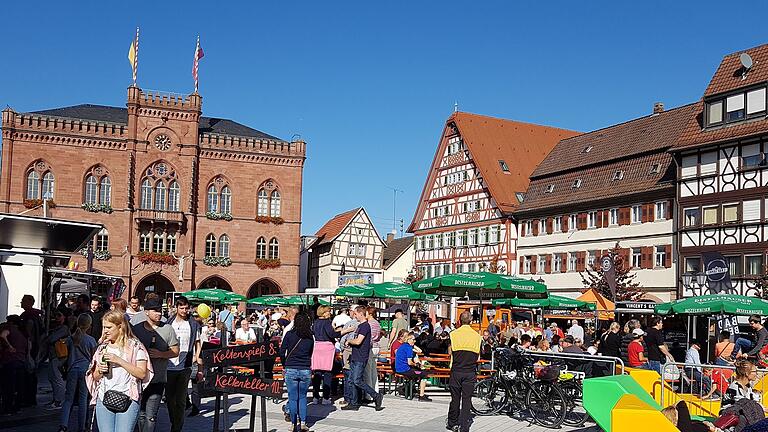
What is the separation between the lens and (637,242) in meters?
42.3

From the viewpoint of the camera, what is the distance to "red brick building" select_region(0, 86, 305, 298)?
53.0 metres

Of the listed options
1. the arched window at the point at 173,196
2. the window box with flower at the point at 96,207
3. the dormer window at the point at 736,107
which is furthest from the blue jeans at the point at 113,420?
the arched window at the point at 173,196

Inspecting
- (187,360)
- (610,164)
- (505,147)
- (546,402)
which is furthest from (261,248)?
(187,360)

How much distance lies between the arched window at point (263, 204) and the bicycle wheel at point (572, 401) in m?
45.6

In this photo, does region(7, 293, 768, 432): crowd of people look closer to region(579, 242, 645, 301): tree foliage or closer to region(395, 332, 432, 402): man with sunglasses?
region(395, 332, 432, 402): man with sunglasses

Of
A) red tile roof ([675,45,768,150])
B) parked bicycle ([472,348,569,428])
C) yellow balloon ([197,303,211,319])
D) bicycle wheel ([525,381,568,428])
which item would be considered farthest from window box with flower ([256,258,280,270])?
bicycle wheel ([525,381,568,428])

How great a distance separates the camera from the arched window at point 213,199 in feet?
185

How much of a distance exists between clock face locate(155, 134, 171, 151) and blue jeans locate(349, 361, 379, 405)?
43194mm

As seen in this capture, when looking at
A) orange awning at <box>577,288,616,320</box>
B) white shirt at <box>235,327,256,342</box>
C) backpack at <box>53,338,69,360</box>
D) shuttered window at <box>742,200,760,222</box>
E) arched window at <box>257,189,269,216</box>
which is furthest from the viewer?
arched window at <box>257,189,269,216</box>

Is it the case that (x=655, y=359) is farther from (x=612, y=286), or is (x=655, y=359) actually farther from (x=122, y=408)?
(x=612, y=286)

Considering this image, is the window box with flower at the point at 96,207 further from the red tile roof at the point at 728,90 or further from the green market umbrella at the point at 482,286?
the green market umbrella at the point at 482,286

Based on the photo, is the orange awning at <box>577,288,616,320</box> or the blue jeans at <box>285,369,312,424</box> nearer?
the blue jeans at <box>285,369,312,424</box>

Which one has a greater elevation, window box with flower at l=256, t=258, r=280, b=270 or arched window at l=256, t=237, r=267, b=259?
arched window at l=256, t=237, r=267, b=259

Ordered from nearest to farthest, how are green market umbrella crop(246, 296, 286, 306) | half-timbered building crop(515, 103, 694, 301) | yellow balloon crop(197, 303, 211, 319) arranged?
1. yellow balloon crop(197, 303, 211, 319)
2. green market umbrella crop(246, 296, 286, 306)
3. half-timbered building crop(515, 103, 694, 301)
